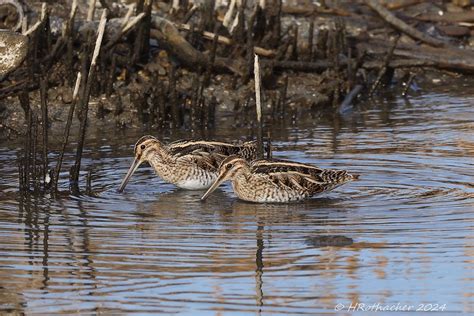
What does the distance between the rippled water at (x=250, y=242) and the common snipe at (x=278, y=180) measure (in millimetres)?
111

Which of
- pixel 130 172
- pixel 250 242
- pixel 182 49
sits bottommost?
pixel 250 242

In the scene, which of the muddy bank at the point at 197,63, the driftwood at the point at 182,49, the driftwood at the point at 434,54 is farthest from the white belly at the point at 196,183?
the driftwood at the point at 434,54

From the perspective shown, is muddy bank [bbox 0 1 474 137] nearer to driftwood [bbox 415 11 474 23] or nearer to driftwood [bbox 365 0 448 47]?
driftwood [bbox 365 0 448 47]

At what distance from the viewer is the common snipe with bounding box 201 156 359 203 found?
9.69 m

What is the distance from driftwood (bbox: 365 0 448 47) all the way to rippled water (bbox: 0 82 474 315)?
431 centimetres

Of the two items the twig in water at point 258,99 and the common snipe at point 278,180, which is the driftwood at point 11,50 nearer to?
the twig in water at point 258,99

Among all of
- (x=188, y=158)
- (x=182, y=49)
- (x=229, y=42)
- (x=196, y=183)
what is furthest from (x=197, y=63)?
(x=196, y=183)

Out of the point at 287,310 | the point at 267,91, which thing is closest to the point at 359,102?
the point at 267,91

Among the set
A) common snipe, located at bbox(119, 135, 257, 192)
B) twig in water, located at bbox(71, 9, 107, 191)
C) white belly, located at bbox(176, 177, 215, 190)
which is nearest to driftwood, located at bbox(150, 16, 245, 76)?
common snipe, located at bbox(119, 135, 257, 192)

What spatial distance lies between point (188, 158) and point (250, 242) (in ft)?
8.34

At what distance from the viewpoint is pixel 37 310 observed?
6637 millimetres

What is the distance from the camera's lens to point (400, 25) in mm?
16281

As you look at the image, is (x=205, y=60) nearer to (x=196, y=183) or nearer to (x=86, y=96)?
(x=196, y=183)

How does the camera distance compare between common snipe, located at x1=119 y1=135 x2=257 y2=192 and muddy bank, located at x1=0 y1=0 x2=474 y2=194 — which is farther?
muddy bank, located at x1=0 y1=0 x2=474 y2=194
